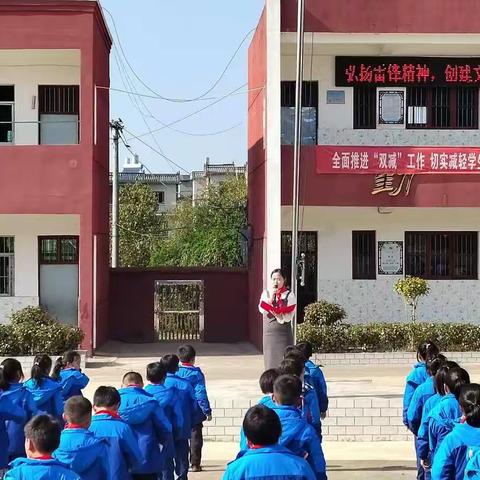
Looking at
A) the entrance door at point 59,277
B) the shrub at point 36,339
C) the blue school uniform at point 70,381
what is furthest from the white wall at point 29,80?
the blue school uniform at point 70,381

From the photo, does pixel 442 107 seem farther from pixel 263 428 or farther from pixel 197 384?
pixel 263 428

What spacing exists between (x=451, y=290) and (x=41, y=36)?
9587 mm

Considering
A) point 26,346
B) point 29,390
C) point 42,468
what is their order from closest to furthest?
point 42,468 → point 29,390 → point 26,346

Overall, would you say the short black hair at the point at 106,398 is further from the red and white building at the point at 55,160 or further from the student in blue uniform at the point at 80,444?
the red and white building at the point at 55,160

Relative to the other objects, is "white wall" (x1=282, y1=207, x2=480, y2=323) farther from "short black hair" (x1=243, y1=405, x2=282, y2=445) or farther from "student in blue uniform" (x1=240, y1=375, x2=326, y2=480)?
"short black hair" (x1=243, y1=405, x2=282, y2=445)

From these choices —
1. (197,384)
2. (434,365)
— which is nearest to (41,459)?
(434,365)

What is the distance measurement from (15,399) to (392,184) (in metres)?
12.6

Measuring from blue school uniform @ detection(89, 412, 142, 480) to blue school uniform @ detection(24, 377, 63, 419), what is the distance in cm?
198

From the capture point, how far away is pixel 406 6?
19.1 metres

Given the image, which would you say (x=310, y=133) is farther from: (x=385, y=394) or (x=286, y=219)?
(x=385, y=394)

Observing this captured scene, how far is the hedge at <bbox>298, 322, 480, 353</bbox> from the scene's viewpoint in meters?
18.3

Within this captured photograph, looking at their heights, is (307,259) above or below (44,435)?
above

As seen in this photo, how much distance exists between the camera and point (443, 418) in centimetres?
662

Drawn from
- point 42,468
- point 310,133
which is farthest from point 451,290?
point 42,468
